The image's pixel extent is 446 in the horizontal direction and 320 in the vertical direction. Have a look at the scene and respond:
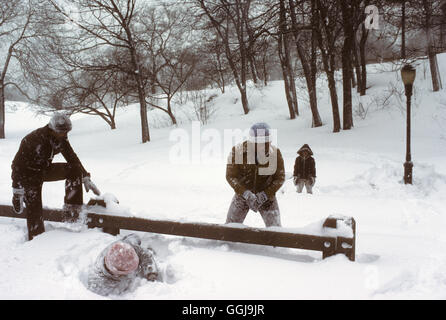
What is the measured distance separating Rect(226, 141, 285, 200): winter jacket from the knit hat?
1.78 metres

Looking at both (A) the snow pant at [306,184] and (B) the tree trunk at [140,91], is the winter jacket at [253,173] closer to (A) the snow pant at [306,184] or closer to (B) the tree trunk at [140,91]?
(A) the snow pant at [306,184]

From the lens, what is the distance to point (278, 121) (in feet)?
71.6

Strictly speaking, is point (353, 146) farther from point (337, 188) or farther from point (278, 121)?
point (278, 121)

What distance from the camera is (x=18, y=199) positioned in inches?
166

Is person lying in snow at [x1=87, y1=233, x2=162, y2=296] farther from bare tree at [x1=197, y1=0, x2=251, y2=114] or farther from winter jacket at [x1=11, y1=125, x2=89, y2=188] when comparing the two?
bare tree at [x1=197, y1=0, x2=251, y2=114]

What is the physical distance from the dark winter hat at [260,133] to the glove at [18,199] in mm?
2853


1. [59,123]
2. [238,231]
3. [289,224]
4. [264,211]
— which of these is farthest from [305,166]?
[59,123]

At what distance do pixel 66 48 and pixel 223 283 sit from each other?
1920cm

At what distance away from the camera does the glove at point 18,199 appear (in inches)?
165

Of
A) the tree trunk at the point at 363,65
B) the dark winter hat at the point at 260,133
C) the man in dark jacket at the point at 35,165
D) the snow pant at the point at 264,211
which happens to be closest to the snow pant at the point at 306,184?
the snow pant at the point at 264,211

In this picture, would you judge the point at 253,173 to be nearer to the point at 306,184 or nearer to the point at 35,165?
the point at 35,165

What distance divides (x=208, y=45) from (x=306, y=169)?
1548cm

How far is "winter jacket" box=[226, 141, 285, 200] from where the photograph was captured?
435cm
